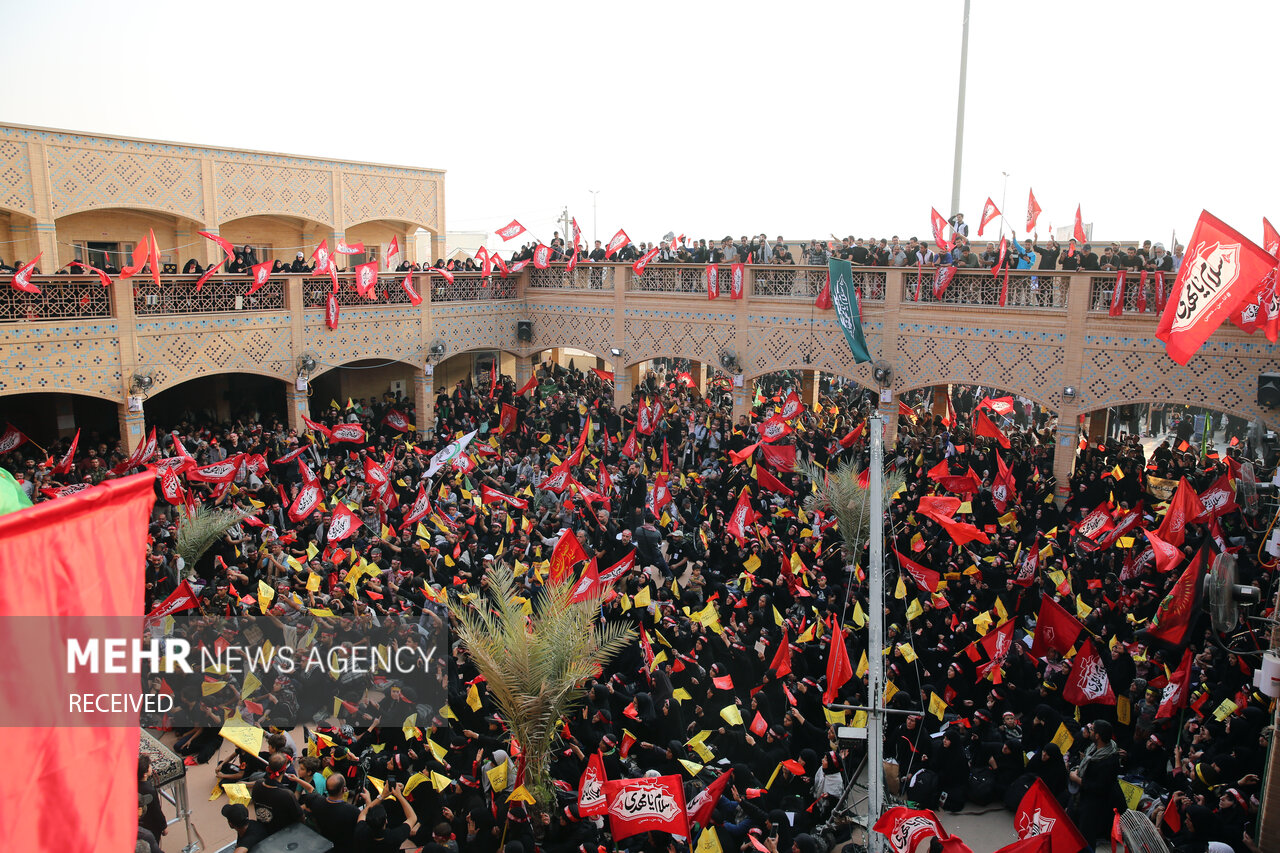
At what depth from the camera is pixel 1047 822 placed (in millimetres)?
6738

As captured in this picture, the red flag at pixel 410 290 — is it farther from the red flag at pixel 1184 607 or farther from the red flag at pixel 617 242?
the red flag at pixel 1184 607

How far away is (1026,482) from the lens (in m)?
17.2

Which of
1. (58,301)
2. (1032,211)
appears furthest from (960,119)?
(58,301)

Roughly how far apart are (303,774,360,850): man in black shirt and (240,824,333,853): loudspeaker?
0.72ft

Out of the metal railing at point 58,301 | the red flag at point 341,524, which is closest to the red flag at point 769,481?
the red flag at point 341,524

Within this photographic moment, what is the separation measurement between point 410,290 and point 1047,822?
19.7 meters

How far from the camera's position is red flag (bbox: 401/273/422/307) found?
2319 cm

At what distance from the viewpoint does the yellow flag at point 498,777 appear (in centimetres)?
829

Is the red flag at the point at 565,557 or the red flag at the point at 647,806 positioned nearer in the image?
the red flag at the point at 647,806

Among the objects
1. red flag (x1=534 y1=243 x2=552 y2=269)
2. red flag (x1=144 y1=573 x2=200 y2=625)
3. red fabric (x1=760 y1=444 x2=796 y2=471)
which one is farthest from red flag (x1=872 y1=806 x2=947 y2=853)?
red flag (x1=534 y1=243 x2=552 y2=269)

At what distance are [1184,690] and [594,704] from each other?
6.00m

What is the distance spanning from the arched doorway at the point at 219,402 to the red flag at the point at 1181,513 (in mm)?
18170

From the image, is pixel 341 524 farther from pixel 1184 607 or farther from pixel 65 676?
pixel 65 676

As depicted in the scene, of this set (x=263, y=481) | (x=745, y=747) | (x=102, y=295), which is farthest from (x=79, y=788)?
(x=102, y=295)
